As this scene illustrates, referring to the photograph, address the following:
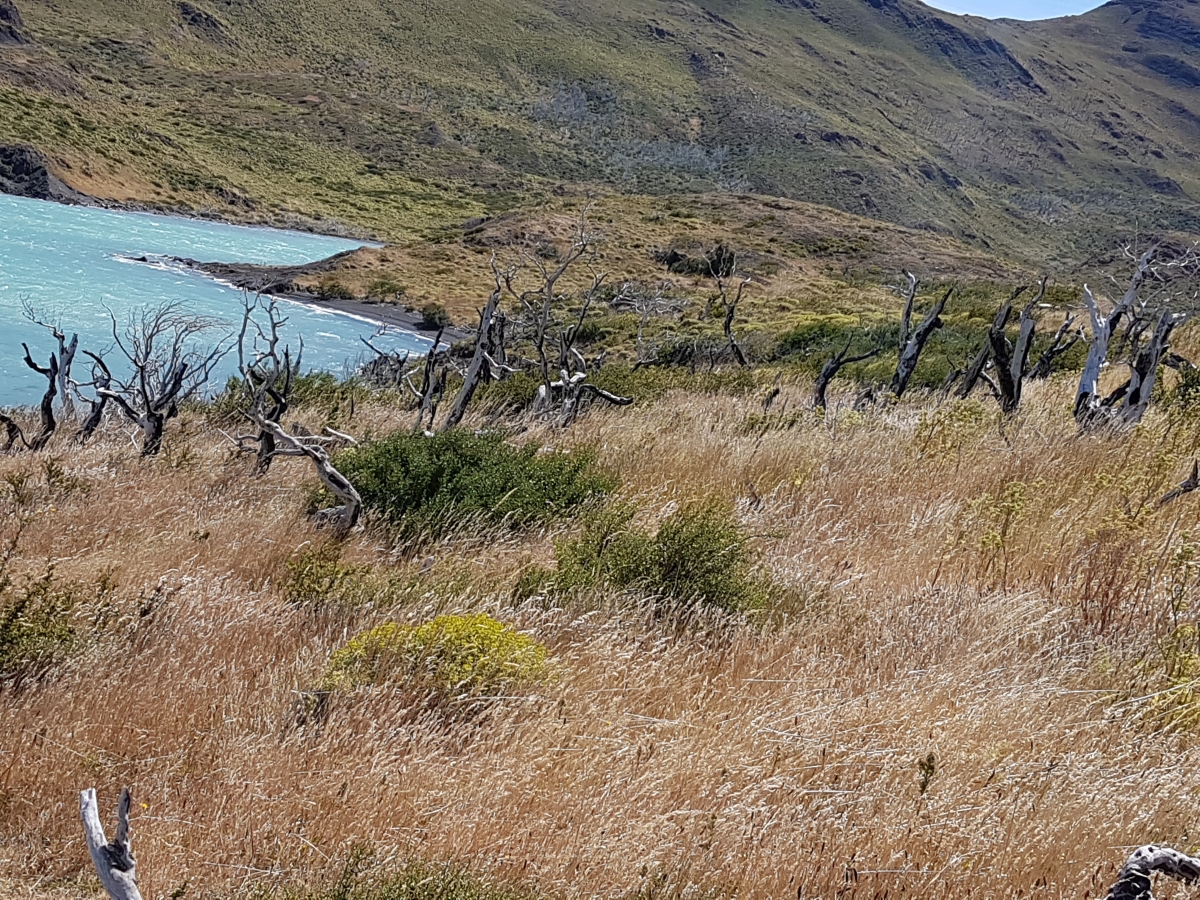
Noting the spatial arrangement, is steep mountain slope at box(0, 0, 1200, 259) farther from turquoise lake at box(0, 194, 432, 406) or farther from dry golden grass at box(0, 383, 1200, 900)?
dry golden grass at box(0, 383, 1200, 900)

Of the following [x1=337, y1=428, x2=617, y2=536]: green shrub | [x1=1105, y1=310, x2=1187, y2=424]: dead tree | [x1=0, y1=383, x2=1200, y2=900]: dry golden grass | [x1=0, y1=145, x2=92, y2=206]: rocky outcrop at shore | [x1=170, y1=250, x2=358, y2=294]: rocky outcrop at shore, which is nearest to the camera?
[x1=0, y1=383, x2=1200, y2=900]: dry golden grass

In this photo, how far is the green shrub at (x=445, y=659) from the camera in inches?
112

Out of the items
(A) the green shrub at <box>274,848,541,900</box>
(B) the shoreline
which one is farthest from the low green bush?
(B) the shoreline

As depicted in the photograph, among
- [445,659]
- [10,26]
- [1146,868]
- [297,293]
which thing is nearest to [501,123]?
[10,26]

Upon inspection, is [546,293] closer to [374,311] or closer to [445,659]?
[445,659]

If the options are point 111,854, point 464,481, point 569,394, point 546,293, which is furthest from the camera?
point 546,293

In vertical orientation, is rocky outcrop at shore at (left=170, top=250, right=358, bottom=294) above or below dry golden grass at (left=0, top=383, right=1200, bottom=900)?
below

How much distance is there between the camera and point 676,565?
3.79 m

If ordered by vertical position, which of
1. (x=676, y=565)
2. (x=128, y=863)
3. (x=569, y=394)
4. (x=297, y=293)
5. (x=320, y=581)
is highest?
(x=128, y=863)

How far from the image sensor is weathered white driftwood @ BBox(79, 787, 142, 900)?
1.45 m

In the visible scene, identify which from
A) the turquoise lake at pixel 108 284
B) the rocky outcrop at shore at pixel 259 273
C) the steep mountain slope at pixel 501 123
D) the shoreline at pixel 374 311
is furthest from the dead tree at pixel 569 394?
the steep mountain slope at pixel 501 123

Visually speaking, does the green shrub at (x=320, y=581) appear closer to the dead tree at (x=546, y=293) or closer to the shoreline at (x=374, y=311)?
the dead tree at (x=546, y=293)

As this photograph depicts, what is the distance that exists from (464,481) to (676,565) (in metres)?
1.66

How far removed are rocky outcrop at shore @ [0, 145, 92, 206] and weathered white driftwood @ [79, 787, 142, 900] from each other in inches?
2335
